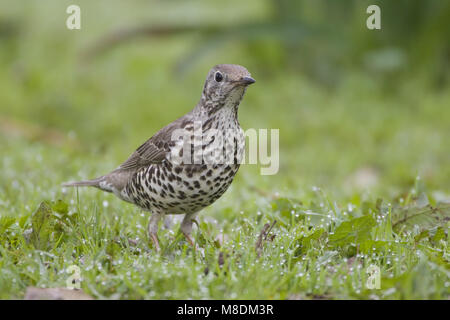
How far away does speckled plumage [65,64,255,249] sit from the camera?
147 inches

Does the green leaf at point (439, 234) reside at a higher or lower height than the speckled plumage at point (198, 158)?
lower

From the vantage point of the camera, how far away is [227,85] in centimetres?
388

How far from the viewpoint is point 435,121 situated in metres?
8.93

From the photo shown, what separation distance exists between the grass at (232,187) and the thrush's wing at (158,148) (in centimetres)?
44

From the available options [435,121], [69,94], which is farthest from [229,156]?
[69,94]

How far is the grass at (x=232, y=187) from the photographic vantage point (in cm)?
331

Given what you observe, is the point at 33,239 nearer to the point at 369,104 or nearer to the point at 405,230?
the point at 405,230

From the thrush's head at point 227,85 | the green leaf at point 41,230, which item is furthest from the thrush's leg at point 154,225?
the thrush's head at point 227,85

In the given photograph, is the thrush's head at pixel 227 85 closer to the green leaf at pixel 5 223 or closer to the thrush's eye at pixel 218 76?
the thrush's eye at pixel 218 76

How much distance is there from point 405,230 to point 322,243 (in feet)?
2.28

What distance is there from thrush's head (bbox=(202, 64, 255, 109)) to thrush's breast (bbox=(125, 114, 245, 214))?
116mm

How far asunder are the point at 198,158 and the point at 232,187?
7.90ft

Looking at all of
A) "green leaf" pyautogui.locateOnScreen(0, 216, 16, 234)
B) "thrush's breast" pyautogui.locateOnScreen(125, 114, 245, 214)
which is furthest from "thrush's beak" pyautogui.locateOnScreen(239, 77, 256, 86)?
"green leaf" pyautogui.locateOnScreen(0, 216, 16, 234)

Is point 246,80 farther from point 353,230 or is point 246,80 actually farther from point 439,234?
point 439,234
